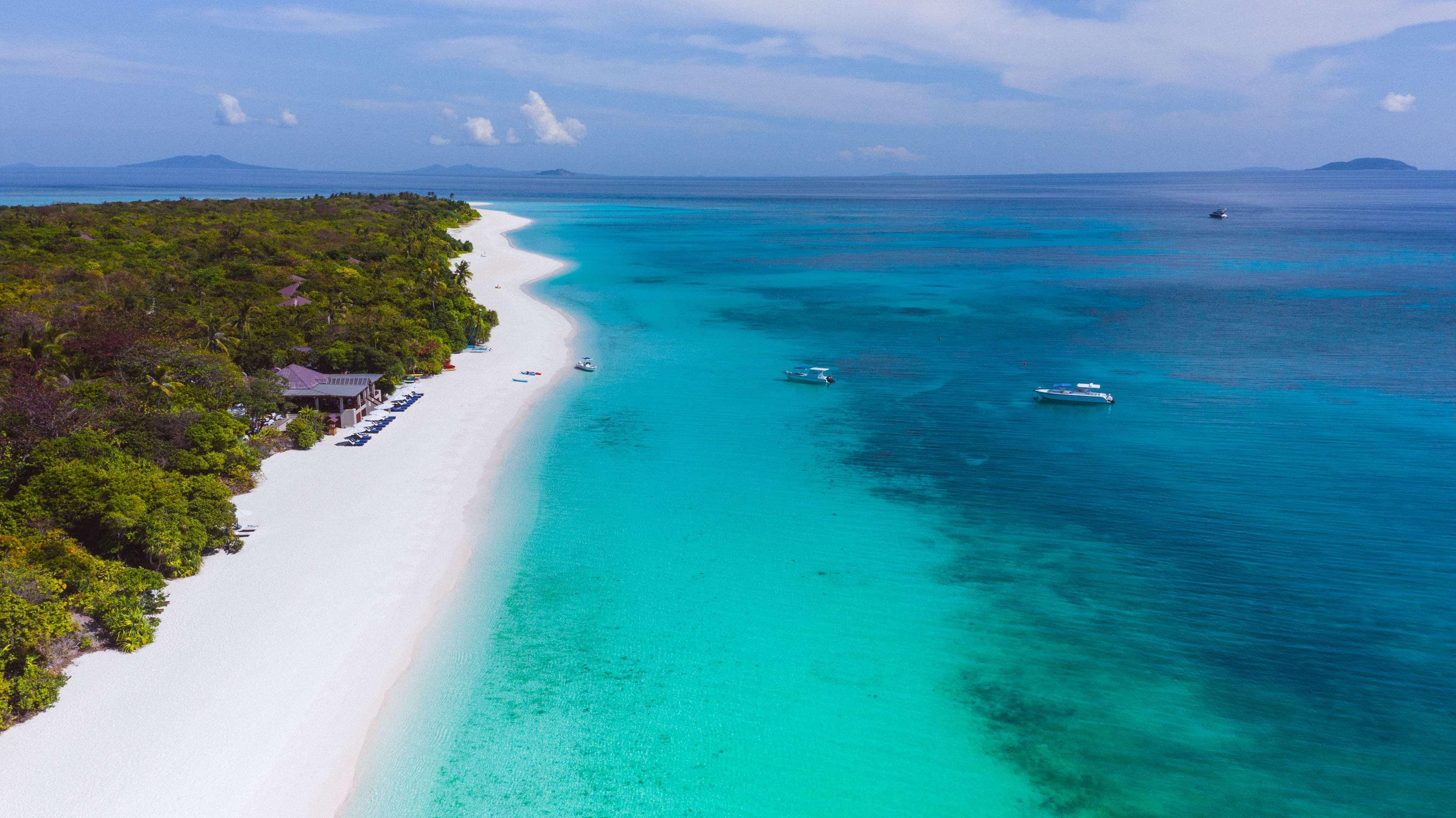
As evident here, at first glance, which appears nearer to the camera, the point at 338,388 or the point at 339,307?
the point at 338,388

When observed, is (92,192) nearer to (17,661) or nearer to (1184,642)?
(17,661)

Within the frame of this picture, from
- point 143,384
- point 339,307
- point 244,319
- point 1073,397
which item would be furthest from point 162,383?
point 1073,397

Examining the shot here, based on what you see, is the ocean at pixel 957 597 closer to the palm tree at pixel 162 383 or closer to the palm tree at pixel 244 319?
the palm tree at pixel 162 383

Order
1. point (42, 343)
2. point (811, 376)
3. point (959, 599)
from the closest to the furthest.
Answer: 1. point (959, 599)
2. point (42, 343)
3. point (811, 376)

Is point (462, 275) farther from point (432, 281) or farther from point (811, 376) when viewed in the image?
point (811, 376)

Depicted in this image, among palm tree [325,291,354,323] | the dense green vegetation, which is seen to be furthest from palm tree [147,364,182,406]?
palm tree [325,291,354,323]

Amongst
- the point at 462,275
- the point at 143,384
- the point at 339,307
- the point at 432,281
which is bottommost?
the point at 143,384

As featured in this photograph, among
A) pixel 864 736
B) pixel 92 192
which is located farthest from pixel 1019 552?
pixel 92 192

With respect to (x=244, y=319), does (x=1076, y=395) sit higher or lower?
lower
